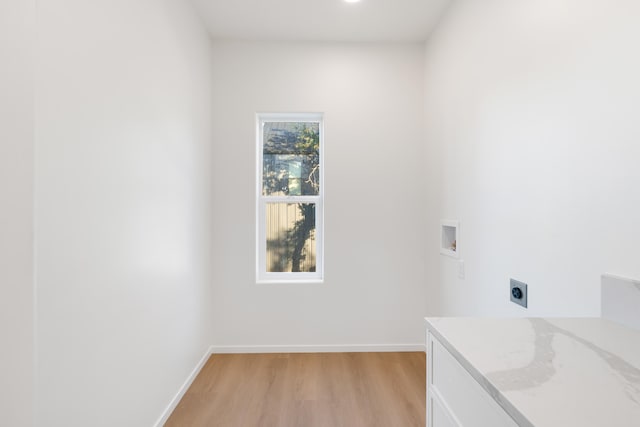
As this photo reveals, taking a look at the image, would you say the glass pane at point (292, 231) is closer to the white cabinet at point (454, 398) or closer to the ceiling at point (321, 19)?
the ceiling at point (321, 19)

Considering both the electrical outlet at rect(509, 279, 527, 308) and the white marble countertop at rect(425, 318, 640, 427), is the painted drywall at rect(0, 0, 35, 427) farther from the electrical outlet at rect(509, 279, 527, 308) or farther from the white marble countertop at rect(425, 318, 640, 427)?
the electrical outlet at rect(509, 279, 527, 308)

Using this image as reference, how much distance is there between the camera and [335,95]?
9.35 ft

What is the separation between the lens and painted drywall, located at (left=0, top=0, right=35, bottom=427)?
829 millimetres

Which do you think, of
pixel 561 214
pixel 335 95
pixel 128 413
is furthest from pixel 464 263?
pixel 128 413

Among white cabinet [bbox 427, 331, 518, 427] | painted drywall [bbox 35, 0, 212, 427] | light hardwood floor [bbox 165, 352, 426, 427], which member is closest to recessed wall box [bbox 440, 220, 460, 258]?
light hardwood floor [bbox 165, 352, 426, 427]

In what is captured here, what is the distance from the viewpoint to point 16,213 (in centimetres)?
88

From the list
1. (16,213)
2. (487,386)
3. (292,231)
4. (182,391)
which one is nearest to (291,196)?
(292,231)

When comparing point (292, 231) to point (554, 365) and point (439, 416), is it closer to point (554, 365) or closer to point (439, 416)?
point (439, 416)

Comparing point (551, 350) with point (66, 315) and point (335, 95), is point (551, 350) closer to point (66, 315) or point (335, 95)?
point (66, 315)

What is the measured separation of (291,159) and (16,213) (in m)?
2.25

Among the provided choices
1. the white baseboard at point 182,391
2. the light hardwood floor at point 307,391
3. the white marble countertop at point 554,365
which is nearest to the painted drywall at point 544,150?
the white marble countertop at point 554,365

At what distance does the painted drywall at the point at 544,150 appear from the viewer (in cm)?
109

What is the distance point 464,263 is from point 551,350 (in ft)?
4.51

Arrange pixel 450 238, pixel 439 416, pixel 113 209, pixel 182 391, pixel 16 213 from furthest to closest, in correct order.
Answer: pixel 450 238 → pixel 182 391 → pixel 113 209 → pixel 439 416 → pixel 16 213
